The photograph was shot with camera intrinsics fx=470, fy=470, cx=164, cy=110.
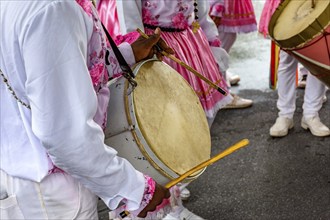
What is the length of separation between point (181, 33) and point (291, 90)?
1184 mm

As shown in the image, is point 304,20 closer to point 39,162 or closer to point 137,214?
point 137,214

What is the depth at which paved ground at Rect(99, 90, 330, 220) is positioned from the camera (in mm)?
2379

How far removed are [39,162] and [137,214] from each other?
0.29 meters

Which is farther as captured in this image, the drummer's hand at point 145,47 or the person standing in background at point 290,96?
the person standing in background at point 290,96

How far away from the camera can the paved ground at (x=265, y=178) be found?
2379 mm

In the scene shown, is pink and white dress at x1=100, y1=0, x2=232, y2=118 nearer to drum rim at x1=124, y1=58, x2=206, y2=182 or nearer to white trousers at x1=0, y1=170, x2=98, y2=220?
drum rim at x1=124, y1=58, x2=206, y2=182

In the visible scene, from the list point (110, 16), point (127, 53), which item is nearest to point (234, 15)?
point (110, 16)

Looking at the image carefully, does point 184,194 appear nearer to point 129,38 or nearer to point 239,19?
point 129,38

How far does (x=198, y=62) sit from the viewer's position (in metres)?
2.18

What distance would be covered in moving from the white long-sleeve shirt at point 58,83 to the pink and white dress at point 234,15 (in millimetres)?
2431

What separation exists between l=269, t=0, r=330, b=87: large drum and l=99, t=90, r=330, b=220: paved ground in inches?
24.3

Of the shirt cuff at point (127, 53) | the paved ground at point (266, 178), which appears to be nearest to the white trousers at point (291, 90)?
the paved ground at point (266, 178)

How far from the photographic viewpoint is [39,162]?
1145 mm

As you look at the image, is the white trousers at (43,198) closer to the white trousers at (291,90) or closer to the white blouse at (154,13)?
the white blouse at (154,13)
